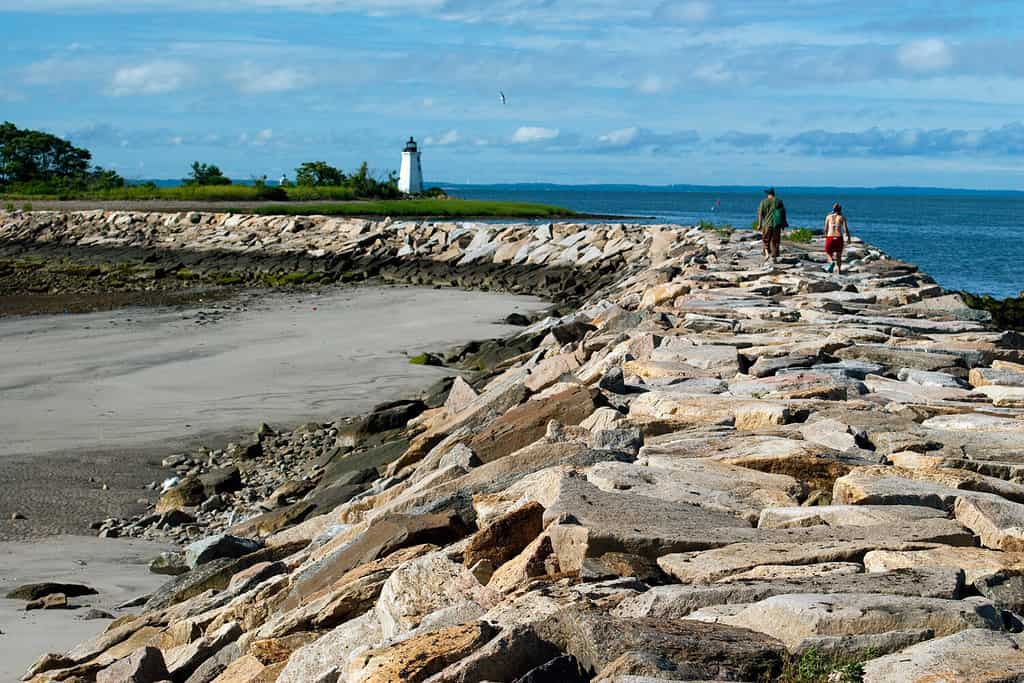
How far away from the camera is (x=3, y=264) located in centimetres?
3856

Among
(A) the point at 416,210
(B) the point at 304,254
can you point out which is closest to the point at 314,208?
(A) the point at 416,210

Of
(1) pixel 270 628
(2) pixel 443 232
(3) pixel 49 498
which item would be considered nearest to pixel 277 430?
(3) pixel 49 498

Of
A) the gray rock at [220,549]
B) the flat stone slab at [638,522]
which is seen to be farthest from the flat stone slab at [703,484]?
the gray rock at [220,549]

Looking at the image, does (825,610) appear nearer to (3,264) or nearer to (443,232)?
(443,232)

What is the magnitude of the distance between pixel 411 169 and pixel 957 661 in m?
73.9

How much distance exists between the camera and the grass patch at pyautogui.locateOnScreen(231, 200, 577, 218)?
50156 mm

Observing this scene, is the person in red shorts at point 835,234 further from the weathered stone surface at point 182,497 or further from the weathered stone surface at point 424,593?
the weathered stone surface at point 424,593

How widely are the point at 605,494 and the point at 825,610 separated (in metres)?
1.46

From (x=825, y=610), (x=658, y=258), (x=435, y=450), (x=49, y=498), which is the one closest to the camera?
(x=825, y=610)

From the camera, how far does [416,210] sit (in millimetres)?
53531

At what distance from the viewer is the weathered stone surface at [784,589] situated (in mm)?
3529

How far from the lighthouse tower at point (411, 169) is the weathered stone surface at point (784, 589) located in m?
71.7

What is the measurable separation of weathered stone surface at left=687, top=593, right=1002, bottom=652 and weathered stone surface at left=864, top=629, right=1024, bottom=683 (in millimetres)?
115

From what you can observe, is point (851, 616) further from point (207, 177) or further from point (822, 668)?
point (207, 177)
